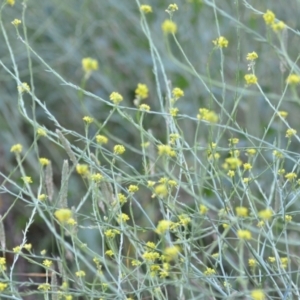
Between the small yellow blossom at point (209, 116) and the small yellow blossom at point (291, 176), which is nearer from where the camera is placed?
the small yellow blossom at point (209, 116)

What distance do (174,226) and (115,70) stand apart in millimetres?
1637

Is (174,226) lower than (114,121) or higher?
higher

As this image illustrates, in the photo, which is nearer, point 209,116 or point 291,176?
point 209,116

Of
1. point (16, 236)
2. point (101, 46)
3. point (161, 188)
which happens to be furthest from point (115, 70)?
point (161, 188)

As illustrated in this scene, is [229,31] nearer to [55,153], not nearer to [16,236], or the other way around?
[55,153]

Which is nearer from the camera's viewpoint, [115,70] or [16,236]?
[16,236]

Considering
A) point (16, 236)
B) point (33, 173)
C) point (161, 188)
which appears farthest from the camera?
point (33, 173)

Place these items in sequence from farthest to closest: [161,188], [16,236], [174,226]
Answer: [16,236] → [174,226] → [161,188]

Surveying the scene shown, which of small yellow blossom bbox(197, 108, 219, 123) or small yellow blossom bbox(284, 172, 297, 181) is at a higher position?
small yellow blossom bbox(197, 108, 219, 123)

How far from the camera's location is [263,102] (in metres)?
2.34

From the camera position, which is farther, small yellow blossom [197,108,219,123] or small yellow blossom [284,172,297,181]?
small yellow blossom [284,172,297,181]

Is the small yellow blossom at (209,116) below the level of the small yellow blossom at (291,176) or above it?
above

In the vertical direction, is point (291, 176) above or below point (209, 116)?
below

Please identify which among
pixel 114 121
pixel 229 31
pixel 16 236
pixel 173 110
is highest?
pixel 173 110
